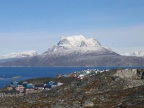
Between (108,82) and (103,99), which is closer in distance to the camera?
(103,99)

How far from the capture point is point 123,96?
102125 millimetres

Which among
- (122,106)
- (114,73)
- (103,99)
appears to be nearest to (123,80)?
(114,73)

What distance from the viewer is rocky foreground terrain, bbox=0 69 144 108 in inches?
3755

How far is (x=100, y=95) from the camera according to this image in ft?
351

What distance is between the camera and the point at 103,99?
10244 cm

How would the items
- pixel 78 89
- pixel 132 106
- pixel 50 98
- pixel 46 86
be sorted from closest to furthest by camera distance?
pixel 132 106
pixel 50 98
pixel 78 89
pixel 46 86

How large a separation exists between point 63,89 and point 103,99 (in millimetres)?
30059

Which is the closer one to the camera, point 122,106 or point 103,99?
point 122,106

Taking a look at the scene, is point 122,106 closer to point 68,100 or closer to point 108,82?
point 68,100

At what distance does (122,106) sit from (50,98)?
33836 mm

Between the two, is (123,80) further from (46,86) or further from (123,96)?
(46,86)

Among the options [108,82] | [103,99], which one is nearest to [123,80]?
[108,82]

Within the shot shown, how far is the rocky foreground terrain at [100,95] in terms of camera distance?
95.4 m

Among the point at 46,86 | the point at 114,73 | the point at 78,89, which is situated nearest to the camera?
the point at 78,89
